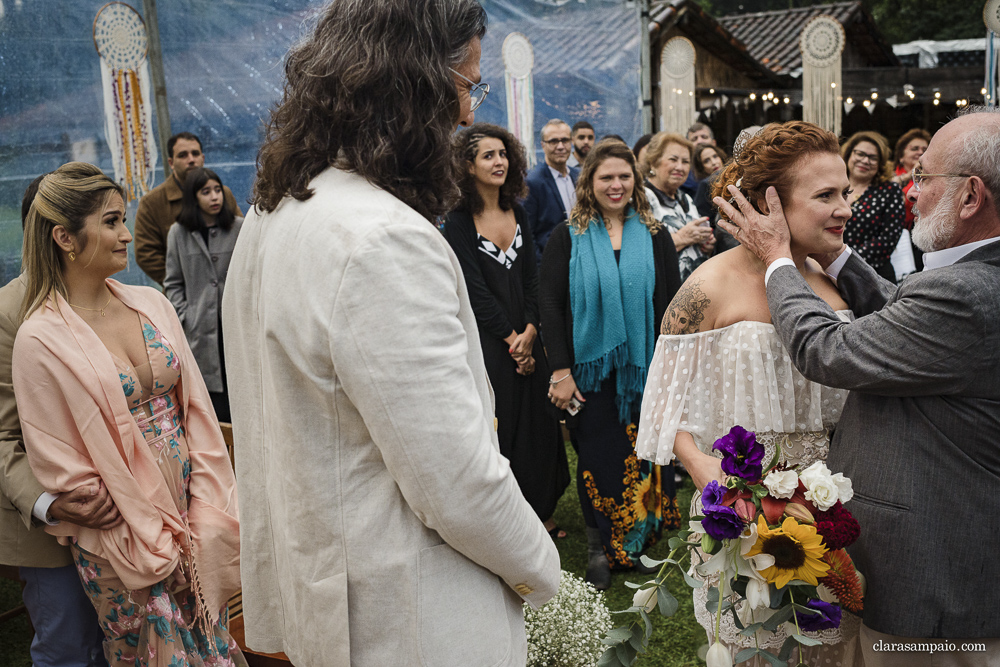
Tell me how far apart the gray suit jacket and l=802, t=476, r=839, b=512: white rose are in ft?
0.90

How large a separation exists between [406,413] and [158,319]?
1770 millimetres

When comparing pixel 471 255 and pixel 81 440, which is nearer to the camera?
pixel 81 440

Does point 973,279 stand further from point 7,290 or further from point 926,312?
point 7,290

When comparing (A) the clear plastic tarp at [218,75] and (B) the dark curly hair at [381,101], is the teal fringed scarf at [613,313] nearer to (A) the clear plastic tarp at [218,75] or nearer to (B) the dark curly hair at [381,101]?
(A) the clear plastic tarp at [218,75]

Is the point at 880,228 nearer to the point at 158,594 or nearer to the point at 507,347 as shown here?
the point at 507,347

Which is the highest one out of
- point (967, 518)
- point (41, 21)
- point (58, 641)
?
point (41, 21)

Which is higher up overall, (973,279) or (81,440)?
(973,279)

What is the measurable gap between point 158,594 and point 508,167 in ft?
9.42

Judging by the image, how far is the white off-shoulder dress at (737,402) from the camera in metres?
2.19

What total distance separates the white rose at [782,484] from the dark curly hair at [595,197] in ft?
8.57

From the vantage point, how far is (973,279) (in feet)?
5.55

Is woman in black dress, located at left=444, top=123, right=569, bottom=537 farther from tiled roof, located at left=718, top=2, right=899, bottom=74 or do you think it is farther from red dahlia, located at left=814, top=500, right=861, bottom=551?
tiled roof, located at left=718, top=2, right=899, bottom=74

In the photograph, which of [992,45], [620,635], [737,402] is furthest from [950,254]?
[992,45]

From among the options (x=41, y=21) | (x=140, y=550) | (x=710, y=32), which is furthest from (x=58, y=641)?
(x=710, y=32)
